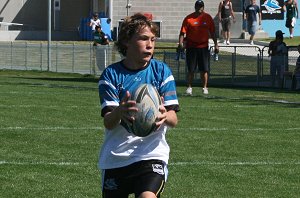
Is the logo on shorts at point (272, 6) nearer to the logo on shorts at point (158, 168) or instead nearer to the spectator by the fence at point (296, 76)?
the spectator by the fence at point (296, 76)

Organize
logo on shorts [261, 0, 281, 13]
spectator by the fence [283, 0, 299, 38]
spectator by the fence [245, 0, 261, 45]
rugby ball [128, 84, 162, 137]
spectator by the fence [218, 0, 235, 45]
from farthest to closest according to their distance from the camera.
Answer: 1. logo on shorts [261, 0, 281, 13]
2. spectator by the fence [245, 0, 261, 45]
3. spectator by the fence [283, 0, 299, 38]
4. spectator by the fence [218, 0, 235, 45]
5. rugby ball [128, 84, 162, 137]

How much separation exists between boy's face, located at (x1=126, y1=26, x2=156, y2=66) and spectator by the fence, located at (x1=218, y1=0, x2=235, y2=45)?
110ft

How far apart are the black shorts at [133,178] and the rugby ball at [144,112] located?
28 cm

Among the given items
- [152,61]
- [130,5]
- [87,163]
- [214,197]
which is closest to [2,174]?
[87,163]

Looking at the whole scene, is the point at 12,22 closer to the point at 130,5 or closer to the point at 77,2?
the point at 77,2

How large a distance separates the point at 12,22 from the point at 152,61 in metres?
51.2

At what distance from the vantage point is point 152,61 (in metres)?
7.19

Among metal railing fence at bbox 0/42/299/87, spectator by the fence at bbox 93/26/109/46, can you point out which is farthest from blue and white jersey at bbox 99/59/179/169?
spectator by the fence at bbox 93/26/109/46

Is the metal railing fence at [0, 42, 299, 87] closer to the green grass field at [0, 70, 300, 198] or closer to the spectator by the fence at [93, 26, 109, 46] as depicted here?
the spectator by the fence at [93, 26, 109, 46]

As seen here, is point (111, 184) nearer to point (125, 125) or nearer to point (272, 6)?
point (125, 125)

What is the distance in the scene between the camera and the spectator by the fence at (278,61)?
93.9 ft

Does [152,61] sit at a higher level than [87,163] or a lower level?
higher

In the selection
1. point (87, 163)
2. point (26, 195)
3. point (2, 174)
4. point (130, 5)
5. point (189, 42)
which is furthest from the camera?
point (130, 5)

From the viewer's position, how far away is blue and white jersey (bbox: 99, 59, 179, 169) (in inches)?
278
